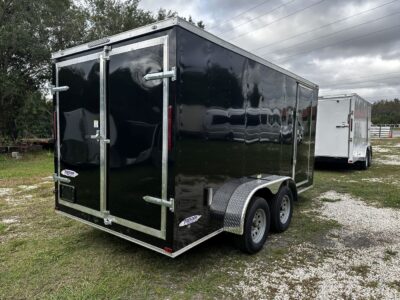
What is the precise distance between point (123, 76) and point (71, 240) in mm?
2294

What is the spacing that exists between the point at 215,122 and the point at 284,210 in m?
2.12

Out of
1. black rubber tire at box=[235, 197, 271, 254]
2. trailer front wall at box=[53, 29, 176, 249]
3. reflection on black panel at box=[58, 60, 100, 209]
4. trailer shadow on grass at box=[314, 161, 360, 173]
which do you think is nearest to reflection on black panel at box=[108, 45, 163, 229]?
trailer front wall at box=[53, 29, 176, 249]

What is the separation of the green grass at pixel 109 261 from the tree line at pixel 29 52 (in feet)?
30.8

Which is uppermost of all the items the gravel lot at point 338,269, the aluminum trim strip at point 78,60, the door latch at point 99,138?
the aluminum trim strip at point 78,60

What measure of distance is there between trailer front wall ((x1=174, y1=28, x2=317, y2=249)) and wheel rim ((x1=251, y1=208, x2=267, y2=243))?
536 mm

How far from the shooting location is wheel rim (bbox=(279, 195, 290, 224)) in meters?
4.45

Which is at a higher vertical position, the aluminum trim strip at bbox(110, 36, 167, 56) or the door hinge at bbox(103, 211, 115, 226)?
the aluminum trim strip at bbox(110, 36, 167, 56)

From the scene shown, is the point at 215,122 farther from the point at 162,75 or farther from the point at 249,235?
the point at 249,235

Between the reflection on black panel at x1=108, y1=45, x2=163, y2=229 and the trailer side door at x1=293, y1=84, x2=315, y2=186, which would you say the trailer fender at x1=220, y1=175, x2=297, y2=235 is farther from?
the trailer side door at x1=293, y1=84, x2=315, y2=186

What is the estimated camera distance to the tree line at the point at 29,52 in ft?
40.3

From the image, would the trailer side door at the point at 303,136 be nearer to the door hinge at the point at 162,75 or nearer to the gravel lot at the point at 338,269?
the gravel lot at the point at 338,269

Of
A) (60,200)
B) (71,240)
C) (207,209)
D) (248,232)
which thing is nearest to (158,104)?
(207,209)

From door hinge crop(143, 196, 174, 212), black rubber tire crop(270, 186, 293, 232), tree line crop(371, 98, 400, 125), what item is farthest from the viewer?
tree line crop(371, 98, 400, 125)

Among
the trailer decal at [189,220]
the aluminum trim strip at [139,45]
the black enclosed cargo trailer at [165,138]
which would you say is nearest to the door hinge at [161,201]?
the black enclosed cargo trailer at [165,138]
